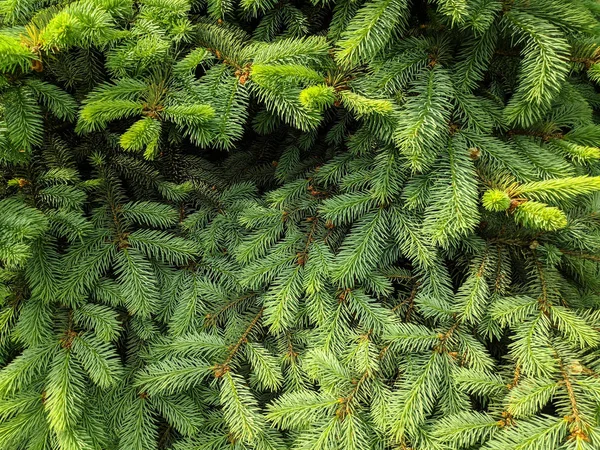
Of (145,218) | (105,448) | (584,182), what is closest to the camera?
(584,182)

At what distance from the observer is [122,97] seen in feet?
3.97

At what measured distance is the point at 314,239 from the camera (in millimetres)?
1427

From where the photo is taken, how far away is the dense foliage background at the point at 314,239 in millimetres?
1110

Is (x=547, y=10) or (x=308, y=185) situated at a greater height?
(x=547, y=10)

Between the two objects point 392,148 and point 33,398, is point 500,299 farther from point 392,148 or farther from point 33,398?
point 33,398

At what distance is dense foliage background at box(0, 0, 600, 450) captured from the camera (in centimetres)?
111

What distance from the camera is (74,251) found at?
4.38ft

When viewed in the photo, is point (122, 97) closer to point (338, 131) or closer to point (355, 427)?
point (338, 131)

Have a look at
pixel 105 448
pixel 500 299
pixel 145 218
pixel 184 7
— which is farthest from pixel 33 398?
pixel 500 299

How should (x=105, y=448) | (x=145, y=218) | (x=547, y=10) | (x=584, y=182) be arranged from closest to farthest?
(x=584, y=182) → (x=547, y=10) → (x=105, y=448) → (x=145, y=218)

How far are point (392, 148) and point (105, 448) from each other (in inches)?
53.5

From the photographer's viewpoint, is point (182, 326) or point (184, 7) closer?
point (184, 7)

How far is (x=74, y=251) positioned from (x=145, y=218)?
252 millimetres

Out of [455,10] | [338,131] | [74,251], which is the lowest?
[74,251]
